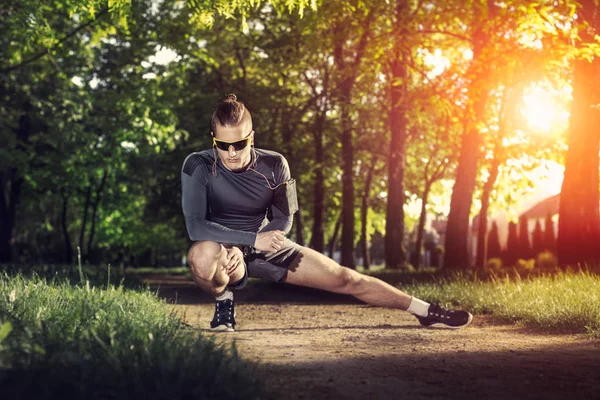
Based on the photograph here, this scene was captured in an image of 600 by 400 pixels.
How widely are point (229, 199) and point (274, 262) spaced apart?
72 centimetres

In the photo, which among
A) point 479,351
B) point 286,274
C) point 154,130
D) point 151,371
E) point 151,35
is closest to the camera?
point 151,371

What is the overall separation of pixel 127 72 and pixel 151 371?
18863 millimetres

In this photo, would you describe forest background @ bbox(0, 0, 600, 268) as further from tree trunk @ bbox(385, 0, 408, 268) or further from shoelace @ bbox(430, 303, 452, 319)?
shoelace @ bbox(430, 303, 452, 319)

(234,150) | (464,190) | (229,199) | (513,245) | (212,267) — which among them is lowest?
(513,245)

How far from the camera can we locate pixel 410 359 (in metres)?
6.39

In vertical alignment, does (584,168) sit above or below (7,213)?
above

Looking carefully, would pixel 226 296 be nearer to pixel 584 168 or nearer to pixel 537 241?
pixel 584 168

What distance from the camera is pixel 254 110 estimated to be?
2730 centimetres

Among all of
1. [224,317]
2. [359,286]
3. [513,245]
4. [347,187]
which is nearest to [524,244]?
[513,245]

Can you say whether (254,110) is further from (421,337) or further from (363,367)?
(363,367)

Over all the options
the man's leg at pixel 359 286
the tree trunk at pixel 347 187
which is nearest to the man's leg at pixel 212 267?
the man's leg at pixel 359 286

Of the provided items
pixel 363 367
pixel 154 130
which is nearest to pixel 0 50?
pixel 154 130

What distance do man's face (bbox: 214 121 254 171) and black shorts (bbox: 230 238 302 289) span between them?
82 centimetres

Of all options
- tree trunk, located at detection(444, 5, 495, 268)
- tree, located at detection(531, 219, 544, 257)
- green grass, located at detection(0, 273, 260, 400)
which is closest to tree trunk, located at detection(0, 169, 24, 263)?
tree trunk, located at detection(444, 5, 495, 268)
